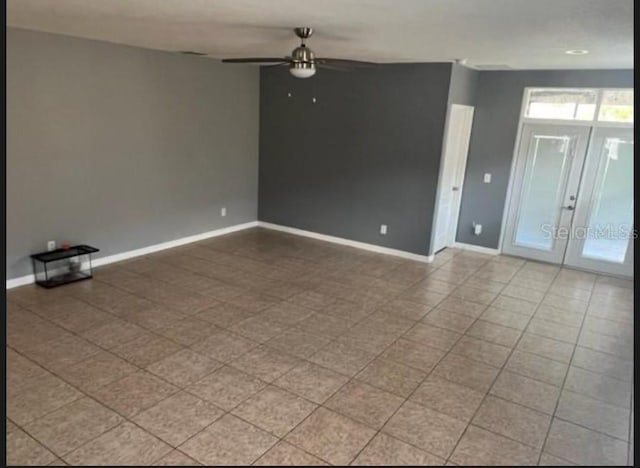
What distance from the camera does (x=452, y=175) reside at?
605cm

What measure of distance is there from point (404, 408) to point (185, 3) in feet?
9.22

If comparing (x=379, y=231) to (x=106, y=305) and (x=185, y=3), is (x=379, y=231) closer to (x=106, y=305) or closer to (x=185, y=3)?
(x=106, y=305)

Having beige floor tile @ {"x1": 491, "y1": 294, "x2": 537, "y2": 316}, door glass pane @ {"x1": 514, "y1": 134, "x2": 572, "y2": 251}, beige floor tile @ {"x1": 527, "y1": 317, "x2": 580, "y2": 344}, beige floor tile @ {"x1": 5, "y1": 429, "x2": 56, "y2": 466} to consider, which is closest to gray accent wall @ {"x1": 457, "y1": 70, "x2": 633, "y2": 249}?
door glass pane @ {"x1": 514, "y1": 134, "x2": 572, "y2": 251}

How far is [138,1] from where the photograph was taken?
8.66ft

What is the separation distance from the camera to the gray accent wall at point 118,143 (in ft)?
13.9

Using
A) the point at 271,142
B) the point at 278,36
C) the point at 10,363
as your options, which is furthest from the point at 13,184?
the point at 271,142

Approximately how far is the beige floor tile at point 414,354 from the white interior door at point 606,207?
3348 millimetres

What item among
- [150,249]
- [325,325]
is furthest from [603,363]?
[150,249]

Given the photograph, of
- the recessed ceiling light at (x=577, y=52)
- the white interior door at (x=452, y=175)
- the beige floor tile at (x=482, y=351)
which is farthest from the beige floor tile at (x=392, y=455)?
the white interior door at (x=452, y=175)

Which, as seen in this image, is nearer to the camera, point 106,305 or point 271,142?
point 106,305

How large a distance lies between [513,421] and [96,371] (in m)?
2.76

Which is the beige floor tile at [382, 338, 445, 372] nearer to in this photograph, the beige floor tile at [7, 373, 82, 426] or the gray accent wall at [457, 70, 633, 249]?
the beige floor tile at [7, 373, 82, 426]

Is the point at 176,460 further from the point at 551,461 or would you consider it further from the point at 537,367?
the point at 537,367

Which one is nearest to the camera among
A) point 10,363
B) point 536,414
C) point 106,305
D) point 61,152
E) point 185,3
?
point 185,3
